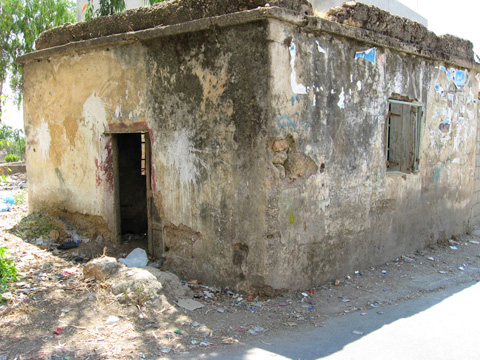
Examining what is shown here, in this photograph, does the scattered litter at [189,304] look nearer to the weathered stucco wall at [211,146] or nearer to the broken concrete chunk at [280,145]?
the weathered stucco wall at [211,146]

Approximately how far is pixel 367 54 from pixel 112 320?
13.5 ft

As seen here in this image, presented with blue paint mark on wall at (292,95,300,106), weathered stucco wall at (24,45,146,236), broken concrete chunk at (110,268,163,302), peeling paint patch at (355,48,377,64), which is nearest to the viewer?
broken concrete chunk at (110,268,163,302)

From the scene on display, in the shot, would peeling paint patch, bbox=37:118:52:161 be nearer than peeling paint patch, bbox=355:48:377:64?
No

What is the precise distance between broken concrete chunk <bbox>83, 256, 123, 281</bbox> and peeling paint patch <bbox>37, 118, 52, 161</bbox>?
2813 mm

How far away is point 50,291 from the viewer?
421 cm

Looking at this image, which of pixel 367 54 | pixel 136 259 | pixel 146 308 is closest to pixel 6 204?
pixel 136 259

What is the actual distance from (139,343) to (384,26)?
4.65 metres

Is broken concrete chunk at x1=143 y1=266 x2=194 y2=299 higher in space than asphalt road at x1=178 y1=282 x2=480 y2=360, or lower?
higher

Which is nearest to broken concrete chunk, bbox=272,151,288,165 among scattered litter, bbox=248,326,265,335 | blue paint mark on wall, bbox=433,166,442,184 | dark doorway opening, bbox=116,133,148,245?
scattered litter, bbox=248,326,265,335

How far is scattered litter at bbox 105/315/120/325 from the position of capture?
3609mm

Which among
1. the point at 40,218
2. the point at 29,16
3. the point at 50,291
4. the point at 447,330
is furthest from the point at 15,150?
the point at 447,330

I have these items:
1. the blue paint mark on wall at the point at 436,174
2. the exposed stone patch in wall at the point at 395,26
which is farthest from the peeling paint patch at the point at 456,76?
the blue paint mark on wall at the point at 436,174

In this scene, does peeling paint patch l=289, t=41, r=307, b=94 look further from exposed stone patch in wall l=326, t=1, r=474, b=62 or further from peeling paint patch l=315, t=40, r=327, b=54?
exposed stone patch in wall l=326, t=1, r=474, b=62

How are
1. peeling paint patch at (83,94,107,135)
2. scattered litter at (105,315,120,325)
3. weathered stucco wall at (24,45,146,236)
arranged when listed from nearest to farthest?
scattered litter at (105,315,120,325) → weathered stucco wall at (24,45,146,236) → peeling paint patch at (83,94,107,135)
